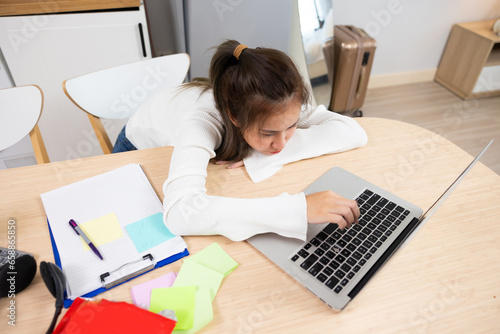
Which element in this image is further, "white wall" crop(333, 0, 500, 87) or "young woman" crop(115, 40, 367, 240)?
"white wall" crop(333, 0, 500, 87)

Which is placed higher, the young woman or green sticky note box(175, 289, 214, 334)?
the young woman

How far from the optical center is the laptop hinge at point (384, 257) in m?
0.59

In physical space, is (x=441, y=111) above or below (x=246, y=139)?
below

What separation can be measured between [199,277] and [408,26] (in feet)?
8.52

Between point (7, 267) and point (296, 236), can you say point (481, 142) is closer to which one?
point (296, 236)

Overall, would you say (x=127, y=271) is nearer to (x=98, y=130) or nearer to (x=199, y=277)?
(x=199, y=277)

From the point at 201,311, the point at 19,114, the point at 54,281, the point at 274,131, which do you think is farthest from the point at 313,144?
the point at 19,114

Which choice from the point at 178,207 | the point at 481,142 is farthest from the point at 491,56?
the point at 178,207

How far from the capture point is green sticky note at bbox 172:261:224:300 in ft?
2.00

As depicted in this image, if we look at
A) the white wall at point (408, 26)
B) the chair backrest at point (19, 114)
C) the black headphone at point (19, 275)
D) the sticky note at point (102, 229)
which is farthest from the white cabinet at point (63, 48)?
the white wall at point (408, 26)

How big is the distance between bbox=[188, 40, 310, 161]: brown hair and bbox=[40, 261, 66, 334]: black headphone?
18.7 inches

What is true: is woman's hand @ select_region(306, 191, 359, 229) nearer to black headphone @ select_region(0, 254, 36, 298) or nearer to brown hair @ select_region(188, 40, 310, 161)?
brown hair @ select_region(188, 40, 310, 161)

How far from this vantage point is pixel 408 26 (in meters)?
2.51

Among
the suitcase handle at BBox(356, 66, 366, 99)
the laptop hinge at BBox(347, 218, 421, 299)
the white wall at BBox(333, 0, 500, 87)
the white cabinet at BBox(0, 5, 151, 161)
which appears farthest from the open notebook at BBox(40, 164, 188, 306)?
the white wall at BBox(333, 0, 500, 87)
